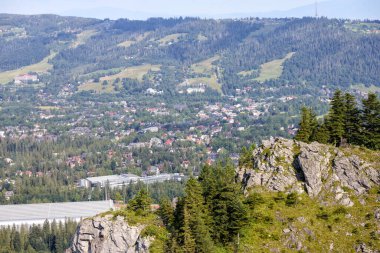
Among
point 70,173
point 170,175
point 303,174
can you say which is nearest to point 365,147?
point 303,174

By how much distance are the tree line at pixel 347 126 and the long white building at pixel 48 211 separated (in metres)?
65.5

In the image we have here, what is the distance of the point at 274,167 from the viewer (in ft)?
234

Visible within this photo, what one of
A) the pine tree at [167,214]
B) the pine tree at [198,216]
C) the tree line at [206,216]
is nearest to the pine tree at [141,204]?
the tree line at [206,216]

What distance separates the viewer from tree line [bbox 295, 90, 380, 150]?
255 feet

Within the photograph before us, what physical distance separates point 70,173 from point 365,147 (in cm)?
12878

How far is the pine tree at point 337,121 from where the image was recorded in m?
78.2

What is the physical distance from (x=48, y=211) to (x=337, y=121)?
8240cm

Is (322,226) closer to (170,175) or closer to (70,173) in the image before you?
(170,175)

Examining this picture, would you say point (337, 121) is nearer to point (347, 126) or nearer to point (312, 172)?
point (347, 126)

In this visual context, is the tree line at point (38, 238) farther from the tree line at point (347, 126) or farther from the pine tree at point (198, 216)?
the pine tree at point (198, 216)

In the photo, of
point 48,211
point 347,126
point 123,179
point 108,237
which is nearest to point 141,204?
point 108,237

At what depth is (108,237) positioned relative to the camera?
68.4m

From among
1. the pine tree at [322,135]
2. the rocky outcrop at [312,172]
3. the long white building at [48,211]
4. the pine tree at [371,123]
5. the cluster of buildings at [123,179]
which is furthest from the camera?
the cluster of buildings at [123,179]

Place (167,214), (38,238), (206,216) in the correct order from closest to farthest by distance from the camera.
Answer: (206,216) < (167,214) < (38,238)
